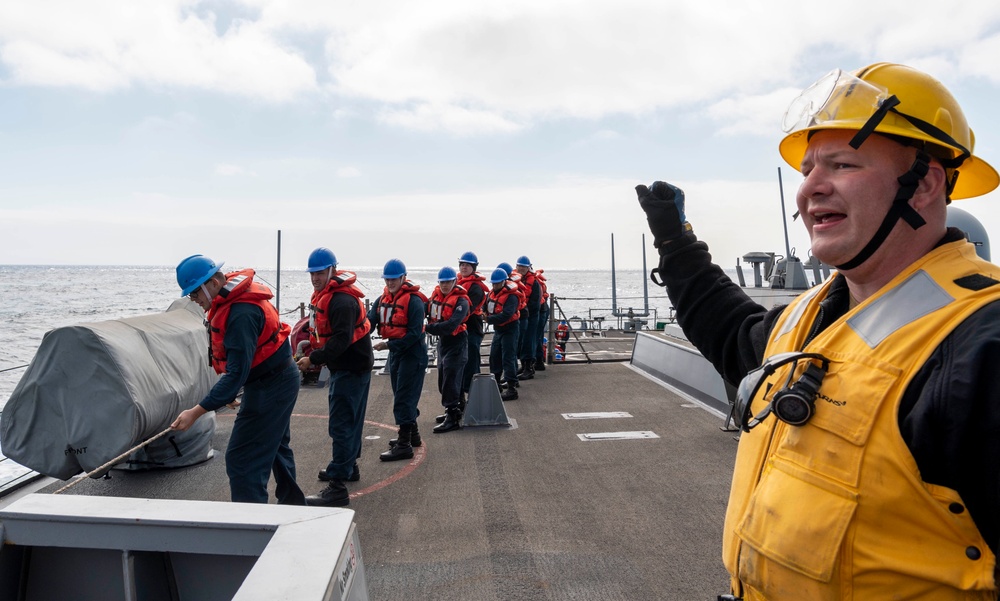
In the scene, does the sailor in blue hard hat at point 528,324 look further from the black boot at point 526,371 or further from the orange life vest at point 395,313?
the orange life vest at point 395,313

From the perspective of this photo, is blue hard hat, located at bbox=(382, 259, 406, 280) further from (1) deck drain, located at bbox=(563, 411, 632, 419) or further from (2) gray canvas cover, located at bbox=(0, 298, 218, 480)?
(1) deck drain, located at bbox=(563, 411, 632, 419)

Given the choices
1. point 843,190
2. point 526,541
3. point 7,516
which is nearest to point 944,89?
point 843,190

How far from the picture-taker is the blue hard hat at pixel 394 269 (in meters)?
7.35

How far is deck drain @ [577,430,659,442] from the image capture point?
25.3 feet

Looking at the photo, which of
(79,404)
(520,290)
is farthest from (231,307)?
(520,290)

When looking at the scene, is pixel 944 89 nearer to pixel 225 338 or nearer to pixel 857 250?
pixel 857 250

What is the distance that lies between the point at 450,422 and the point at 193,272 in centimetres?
453

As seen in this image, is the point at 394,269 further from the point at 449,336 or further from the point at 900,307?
the point at 900,307

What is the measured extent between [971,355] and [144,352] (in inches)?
266

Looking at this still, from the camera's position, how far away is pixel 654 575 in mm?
4211

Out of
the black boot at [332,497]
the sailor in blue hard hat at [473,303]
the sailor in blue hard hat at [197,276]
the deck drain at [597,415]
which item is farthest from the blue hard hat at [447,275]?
the sailor in blue hard hat at [197,276]

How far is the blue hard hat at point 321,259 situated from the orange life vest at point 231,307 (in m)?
1.11

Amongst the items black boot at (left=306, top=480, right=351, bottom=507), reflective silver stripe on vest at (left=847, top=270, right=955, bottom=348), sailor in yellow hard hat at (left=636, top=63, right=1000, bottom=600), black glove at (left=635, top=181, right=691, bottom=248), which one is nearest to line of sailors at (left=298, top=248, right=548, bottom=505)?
black boot at (left=306, top=480, right=351, bottom=507)

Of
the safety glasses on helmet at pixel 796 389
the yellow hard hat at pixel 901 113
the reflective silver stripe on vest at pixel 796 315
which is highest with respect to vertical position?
the yellow hard hat at pixel 901 113
